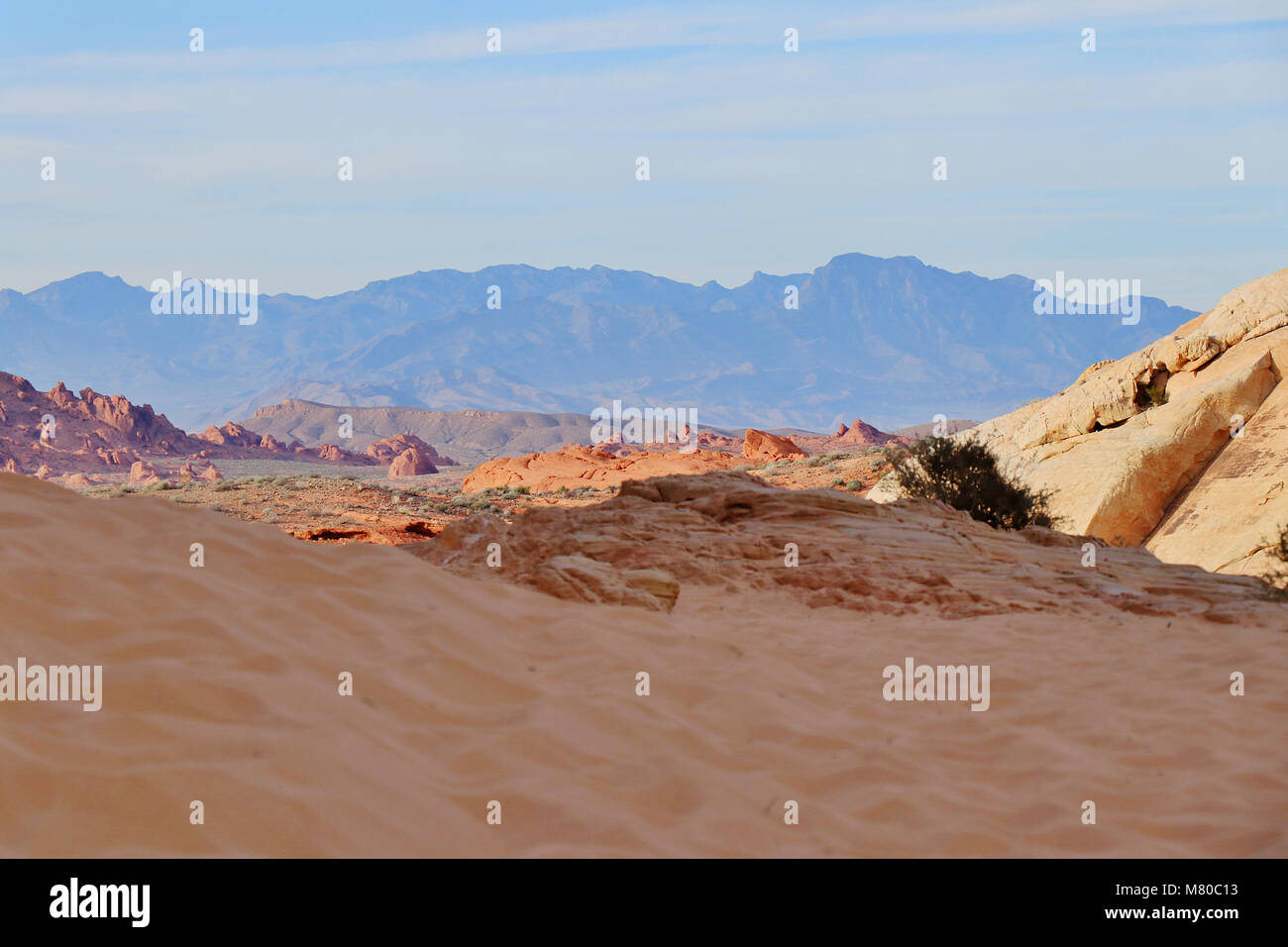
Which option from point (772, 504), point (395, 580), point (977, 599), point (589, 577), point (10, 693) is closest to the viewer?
point (10, 693)

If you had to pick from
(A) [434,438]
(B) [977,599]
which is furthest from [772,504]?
(A) [434,438]

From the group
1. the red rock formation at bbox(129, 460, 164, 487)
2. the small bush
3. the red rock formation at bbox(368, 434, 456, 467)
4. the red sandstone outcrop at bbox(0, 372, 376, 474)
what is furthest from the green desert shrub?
the red rock formation at bbox(368, 434, 456, 467)

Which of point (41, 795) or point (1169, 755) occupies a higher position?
point (41, 795)

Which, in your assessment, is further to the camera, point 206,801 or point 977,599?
point 977,599

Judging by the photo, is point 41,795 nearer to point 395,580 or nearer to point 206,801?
point 206,801
